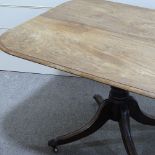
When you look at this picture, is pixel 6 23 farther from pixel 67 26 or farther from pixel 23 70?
pixel 67 26

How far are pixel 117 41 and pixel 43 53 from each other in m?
0.23

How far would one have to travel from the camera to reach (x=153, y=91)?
73 centimetres

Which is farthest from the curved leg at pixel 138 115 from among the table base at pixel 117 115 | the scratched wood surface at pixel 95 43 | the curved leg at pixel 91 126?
the scratched wood surface at pixel 95 43

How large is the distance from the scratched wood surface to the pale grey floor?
1.96ft

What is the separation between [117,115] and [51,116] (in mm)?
401

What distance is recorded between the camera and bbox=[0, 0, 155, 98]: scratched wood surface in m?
0.80

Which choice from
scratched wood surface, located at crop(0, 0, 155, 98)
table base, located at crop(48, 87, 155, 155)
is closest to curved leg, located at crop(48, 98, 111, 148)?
table base, located at crop(48, 87, 155, 155)

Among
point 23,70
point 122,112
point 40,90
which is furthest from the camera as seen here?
point 23,70

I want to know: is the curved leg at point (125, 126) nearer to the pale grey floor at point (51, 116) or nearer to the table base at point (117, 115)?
the table base at point (117, 115)

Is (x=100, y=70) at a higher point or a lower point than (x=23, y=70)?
higher

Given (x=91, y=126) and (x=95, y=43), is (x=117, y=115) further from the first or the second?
(x=95, y=43)

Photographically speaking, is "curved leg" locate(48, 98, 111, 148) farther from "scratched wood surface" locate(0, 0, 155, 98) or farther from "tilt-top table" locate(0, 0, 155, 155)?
"scratched wood surface" locate(0, 0, 155, 98)

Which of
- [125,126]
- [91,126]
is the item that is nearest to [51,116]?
[91,126]

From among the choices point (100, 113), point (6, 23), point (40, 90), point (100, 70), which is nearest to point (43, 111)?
point (40, 90)
